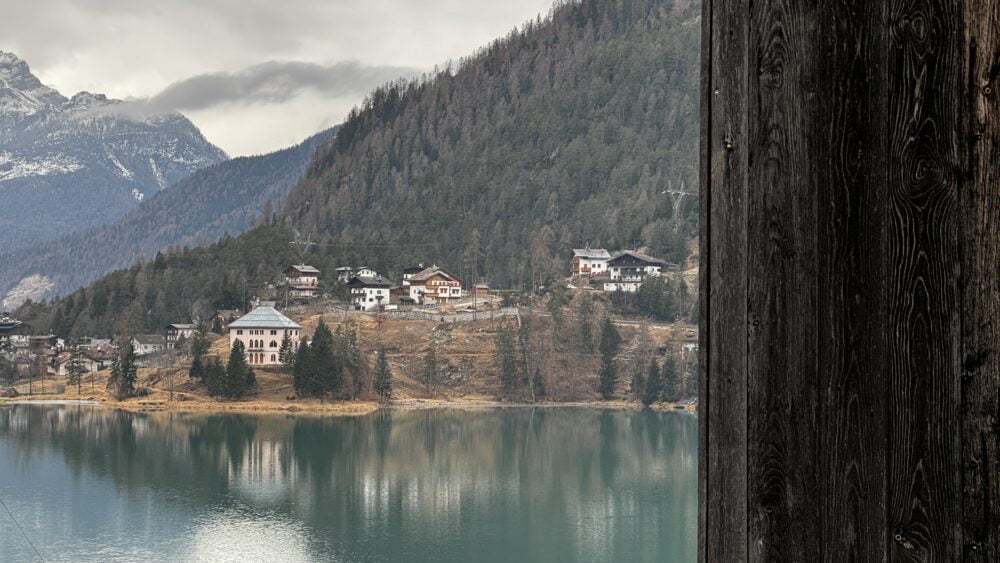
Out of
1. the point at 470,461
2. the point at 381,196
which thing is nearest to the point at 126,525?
the point at 470,461

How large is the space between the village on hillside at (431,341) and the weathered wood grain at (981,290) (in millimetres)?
37546

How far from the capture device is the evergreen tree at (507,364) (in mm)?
40281

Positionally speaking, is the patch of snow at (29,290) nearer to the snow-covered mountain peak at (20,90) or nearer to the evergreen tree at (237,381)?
the evergreen tree at (237,381)

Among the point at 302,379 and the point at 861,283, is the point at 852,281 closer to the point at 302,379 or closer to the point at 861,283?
the point at 861,283

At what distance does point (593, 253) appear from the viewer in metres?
46.9

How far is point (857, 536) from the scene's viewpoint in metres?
0.68

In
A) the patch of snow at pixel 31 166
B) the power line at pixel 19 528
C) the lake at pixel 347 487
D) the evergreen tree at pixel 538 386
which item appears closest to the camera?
the power line at pixel 19 528

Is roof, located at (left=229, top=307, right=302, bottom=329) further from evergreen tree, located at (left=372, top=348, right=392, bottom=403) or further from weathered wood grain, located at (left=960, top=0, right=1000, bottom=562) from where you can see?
weathered wood grain, located at (left=960, top=0, right=1000, bottom=562)

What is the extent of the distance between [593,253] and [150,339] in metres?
20.9

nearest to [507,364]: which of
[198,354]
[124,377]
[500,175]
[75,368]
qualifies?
[198,354]

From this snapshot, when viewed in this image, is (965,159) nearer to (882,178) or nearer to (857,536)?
(882,178)

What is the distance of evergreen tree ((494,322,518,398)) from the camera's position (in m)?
40.3

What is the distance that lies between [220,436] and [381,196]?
2968cm

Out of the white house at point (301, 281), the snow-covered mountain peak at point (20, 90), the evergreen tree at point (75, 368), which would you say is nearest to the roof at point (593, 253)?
the white house at point (301, 281)
